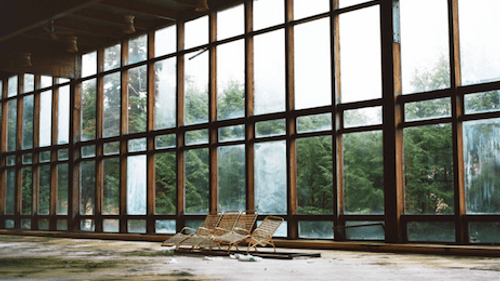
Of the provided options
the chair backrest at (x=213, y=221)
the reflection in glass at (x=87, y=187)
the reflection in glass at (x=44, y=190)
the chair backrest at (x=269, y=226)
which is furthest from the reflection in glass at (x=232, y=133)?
the reflection in glass at (x=44, y=190)

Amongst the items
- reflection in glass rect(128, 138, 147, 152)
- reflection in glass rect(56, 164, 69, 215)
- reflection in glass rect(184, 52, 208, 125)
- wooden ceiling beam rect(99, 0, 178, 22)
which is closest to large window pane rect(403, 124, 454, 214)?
reflection in glass rect(184, 52, 208, 125)

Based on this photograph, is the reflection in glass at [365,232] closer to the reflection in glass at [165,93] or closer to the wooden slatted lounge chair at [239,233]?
the wooden slatted lounge chair at [239,233]

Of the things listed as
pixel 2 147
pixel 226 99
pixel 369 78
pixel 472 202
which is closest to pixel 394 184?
pixel 472 202

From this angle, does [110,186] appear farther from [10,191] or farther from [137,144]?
[10,191]

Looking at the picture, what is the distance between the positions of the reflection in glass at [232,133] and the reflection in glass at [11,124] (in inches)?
361

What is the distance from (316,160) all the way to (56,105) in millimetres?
9153

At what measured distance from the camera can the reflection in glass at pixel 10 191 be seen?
18250 millimetres

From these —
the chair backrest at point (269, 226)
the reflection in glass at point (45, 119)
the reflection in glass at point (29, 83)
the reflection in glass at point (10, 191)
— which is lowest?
the chair backrest at point (269, 226)

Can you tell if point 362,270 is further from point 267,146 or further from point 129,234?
point 129,234

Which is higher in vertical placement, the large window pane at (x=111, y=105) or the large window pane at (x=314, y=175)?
the large window pane at (x=111, y=105)

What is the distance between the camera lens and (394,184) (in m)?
9.27

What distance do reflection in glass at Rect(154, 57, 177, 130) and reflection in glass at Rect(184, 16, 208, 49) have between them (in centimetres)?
61

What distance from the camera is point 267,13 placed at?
11484 millimetres

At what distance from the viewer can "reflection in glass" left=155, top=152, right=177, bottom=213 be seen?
43.2ft
